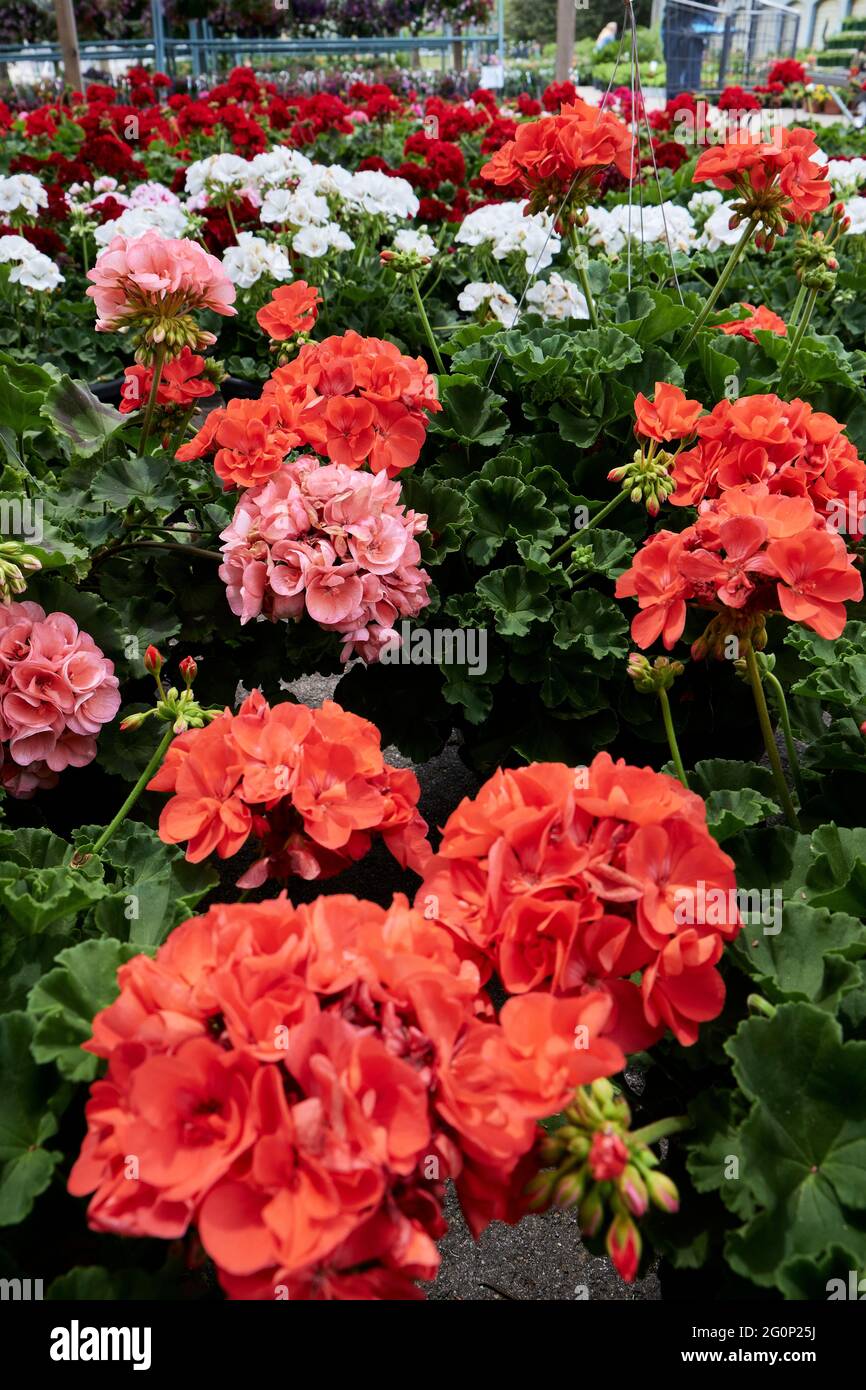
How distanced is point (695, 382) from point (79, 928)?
1891 mm

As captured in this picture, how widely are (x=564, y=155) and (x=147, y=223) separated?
1.93m

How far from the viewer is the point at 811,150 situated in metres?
2.01

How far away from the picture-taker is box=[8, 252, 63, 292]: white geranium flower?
3607 millimetres

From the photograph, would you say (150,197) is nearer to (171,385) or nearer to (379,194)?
(379,194)

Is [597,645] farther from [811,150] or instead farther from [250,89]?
[250,89]

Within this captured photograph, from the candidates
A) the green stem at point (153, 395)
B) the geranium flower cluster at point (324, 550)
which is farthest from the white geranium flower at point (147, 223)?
the geranium flower cluster at point (324, 550)

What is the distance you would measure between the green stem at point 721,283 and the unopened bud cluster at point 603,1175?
5.81 feet

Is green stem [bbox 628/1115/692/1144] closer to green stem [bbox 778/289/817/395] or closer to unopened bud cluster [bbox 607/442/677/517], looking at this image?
unopened bud cluster [bbox 607/442/677/517]

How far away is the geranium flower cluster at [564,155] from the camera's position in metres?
2.25

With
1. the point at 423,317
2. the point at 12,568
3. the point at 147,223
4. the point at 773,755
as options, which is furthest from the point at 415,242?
the point at 773,755

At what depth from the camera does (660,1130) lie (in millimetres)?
998

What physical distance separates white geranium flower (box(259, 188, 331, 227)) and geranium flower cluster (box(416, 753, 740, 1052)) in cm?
310

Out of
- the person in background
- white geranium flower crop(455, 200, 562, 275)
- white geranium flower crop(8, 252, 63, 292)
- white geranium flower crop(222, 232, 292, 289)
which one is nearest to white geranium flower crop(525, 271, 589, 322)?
white geranium flower crop(455, 200, 562, 275)
